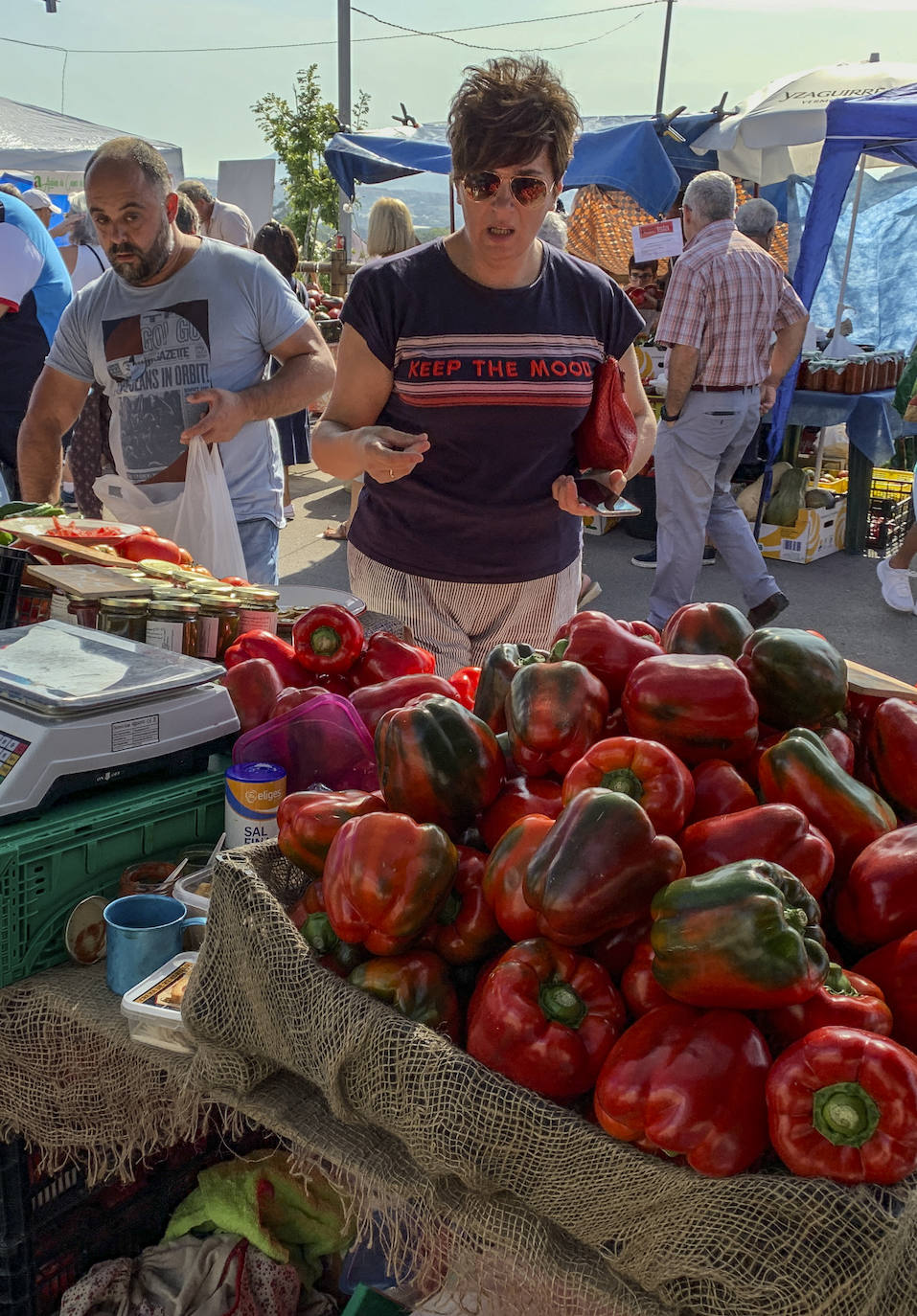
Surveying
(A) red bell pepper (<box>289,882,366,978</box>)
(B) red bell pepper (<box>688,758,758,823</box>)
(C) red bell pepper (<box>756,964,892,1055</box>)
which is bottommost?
(A) red bell pepper (<box>289,882,366,978</box>)

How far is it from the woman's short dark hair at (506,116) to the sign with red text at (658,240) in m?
5.46

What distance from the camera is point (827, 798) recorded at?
1419 millimetres

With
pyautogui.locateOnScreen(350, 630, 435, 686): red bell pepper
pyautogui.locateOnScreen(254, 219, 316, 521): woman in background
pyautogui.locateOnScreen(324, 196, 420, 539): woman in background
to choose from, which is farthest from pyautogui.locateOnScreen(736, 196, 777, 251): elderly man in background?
pyautogui.locateOnScreen(350, 630, 435, 686): red bell pepper

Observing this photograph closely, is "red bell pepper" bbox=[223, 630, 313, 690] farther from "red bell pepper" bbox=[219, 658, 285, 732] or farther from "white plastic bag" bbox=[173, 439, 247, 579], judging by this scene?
"white plastic bag" bbox=[173, 439, 247, 579]

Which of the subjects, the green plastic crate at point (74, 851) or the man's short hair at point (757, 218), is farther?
the man's short hair at point (757, 218)

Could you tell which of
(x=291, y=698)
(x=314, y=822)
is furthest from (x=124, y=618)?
(x=314, y=822)

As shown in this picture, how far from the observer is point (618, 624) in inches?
70.2

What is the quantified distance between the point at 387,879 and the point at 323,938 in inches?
7.7

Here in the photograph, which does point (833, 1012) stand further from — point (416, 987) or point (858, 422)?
point (858, 422)

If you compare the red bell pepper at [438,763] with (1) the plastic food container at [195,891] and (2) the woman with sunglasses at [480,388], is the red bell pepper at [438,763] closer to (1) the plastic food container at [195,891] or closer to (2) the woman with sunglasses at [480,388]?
(1) the plastic food container at [195,891]

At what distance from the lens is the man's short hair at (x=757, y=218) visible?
775cm

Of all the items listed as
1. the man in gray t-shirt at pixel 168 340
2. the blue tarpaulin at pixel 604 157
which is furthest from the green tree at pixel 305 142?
the man in gray t-shirt at pixel 168 340

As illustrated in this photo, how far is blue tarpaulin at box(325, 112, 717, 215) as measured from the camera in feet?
35.1

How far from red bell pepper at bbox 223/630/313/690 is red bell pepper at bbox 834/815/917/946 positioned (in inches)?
47.7
